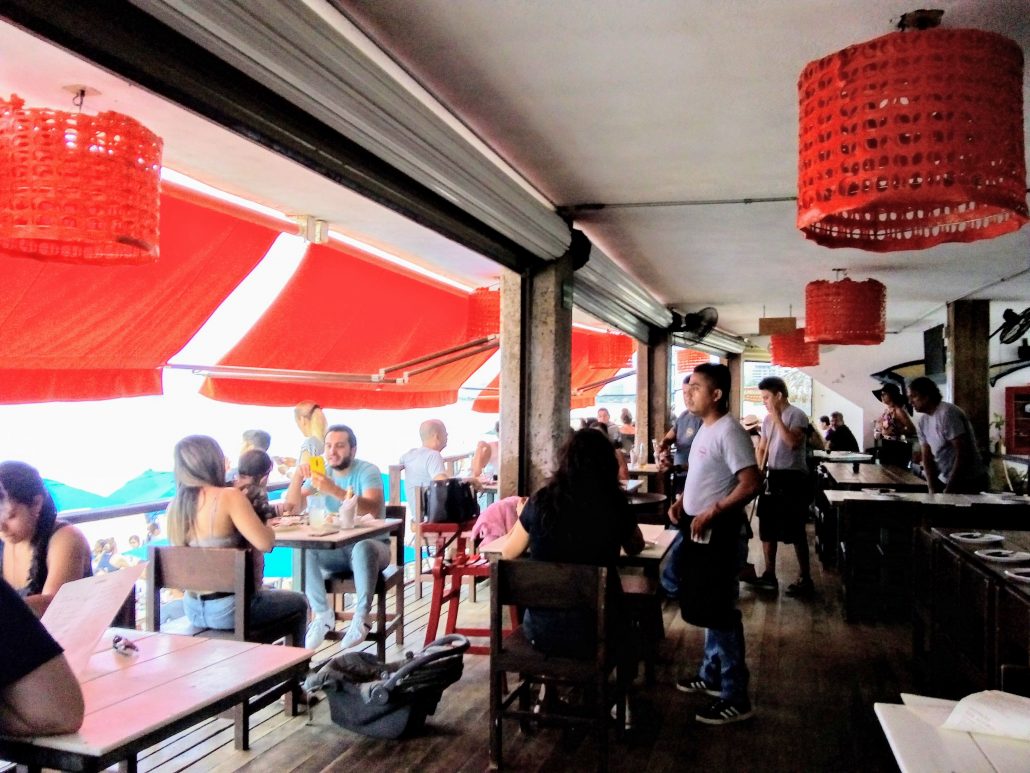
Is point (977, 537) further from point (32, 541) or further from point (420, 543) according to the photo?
point (32, 541)

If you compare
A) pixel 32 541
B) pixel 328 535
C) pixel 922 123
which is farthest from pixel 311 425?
pixel 922 123

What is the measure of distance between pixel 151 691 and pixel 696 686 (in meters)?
2.92

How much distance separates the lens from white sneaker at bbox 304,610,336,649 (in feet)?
15.0

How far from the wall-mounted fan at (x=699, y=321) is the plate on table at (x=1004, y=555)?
6.94m

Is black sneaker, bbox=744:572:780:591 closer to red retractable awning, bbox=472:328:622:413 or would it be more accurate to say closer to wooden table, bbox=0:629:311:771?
wooden table, bbox=0:629:311:771

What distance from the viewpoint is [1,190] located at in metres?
2.60

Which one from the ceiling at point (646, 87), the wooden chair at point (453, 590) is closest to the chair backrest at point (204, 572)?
the wooden chair at point (453, 590)

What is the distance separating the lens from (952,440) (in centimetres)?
600

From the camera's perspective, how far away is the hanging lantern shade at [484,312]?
19.9 ft

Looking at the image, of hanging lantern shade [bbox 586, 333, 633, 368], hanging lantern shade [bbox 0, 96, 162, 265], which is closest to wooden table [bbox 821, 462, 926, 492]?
hanging lantern shade [bbox 586, 333, 633, 368]

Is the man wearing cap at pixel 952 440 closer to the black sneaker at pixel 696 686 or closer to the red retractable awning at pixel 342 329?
the black sneaker at pixel 696 686

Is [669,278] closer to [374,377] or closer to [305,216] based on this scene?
[374,377]

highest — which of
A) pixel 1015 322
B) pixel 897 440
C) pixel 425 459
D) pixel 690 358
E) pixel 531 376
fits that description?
pixel 1015 322

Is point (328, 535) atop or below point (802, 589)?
atop
